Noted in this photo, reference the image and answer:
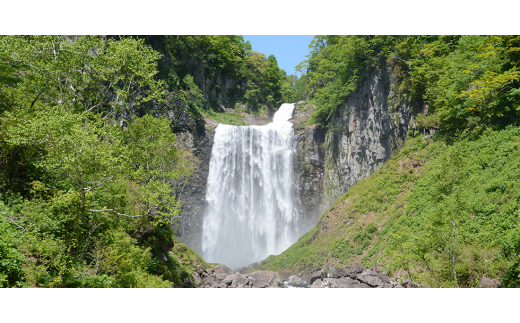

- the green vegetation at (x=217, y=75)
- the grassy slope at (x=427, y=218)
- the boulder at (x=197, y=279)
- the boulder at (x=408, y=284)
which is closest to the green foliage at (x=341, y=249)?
the grassy slope at (x=427, y=218)

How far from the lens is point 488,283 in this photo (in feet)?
25.7

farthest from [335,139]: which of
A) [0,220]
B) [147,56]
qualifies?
[0,220]

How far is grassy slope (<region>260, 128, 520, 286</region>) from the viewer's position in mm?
8844

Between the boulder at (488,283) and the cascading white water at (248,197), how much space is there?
21.9 m

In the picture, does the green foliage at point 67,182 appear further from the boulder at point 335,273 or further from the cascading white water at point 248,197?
the cascading white water at point 248,197

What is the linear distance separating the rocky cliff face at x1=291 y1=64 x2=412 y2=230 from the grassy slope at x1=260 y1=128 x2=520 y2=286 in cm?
331

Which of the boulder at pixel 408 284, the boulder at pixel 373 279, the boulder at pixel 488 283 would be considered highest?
the boulder at pixel 488 283

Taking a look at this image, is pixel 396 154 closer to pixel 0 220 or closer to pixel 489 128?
pixel 489 128

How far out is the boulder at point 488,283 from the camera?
7801 millimetres

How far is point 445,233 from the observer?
8852mm

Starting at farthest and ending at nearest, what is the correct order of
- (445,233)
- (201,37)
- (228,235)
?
(201,37) < (228,235) < (445,233)

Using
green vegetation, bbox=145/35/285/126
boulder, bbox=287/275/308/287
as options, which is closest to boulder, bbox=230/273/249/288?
Result: boulder, bbox=287/275/308/287

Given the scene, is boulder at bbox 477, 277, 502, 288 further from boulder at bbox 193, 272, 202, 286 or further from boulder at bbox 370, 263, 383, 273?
boulder at bbox 193, 272, 202, 286
